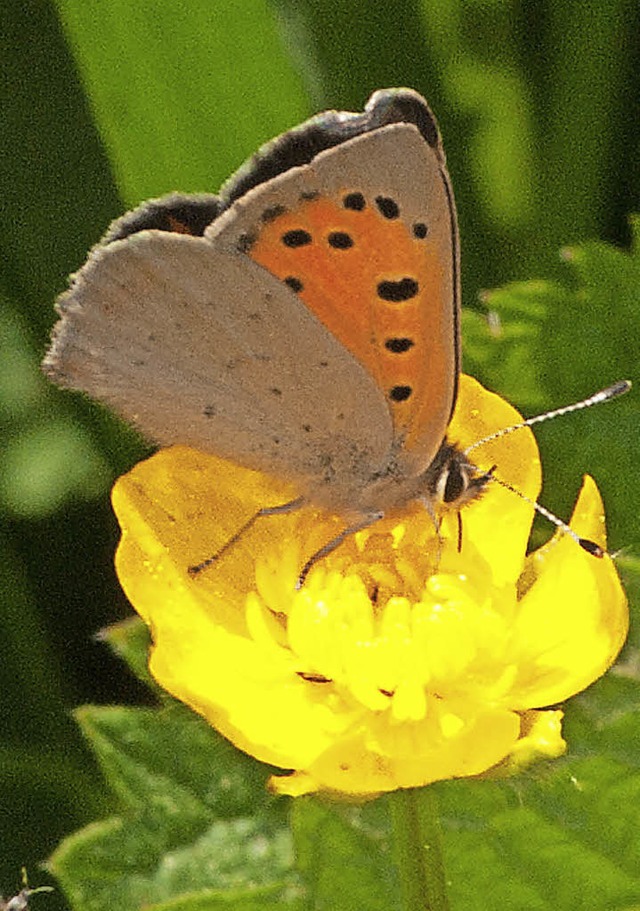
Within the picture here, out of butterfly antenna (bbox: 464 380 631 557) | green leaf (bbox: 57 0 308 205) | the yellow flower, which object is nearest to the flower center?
the yellow flower

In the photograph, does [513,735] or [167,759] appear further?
[167,759]

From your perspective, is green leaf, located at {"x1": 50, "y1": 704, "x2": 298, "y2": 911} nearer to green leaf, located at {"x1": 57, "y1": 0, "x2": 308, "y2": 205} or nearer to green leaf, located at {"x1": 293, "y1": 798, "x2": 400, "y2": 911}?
green leaf, located at {"x1": 293, "y1": 798, "x2": 400, "y2": 911}

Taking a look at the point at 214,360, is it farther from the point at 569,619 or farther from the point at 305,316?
the point at 569,619

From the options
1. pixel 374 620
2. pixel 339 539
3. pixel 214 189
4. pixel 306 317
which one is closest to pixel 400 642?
pixel 374 620

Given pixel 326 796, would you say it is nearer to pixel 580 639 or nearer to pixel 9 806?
pixel 580 639

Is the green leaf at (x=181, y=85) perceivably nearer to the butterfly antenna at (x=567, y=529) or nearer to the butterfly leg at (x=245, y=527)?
the butterfly leg at (x=245, y=527)

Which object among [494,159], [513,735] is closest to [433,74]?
[494,159]
